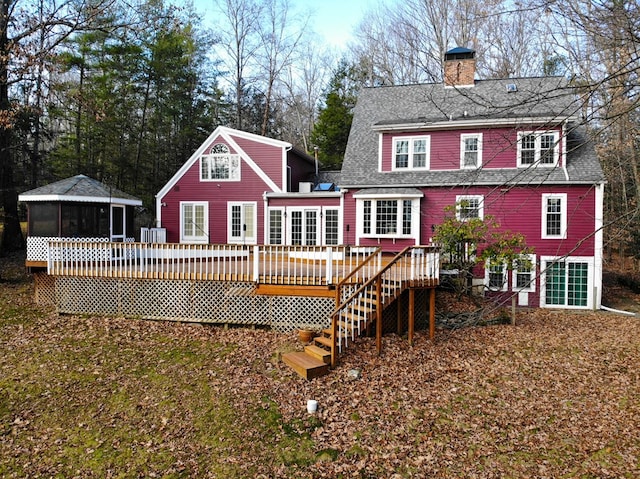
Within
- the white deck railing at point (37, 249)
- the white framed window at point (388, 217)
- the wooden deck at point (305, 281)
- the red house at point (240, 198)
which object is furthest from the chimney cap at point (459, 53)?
the white deck railing at point (37, 249)

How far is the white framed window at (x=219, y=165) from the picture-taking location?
16.6m

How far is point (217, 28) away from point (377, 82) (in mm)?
11768

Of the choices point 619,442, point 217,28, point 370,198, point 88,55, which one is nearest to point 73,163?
point 88,55

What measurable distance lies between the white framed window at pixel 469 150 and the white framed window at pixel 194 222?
35.3ft

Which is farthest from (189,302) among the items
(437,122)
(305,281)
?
(437,122)

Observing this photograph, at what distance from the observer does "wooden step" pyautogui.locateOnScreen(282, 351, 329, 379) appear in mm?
6691

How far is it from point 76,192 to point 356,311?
9804 mm

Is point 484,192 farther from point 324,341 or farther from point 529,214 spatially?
point 324,341

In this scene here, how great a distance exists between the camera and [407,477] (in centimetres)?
463

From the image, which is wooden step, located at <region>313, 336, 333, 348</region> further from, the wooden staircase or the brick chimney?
the brick chimney

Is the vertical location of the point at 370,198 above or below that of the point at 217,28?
below

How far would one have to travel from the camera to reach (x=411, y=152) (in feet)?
48.4

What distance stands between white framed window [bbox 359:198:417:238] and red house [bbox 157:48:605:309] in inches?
1.5

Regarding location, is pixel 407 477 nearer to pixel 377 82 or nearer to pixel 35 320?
pixel 35 320
